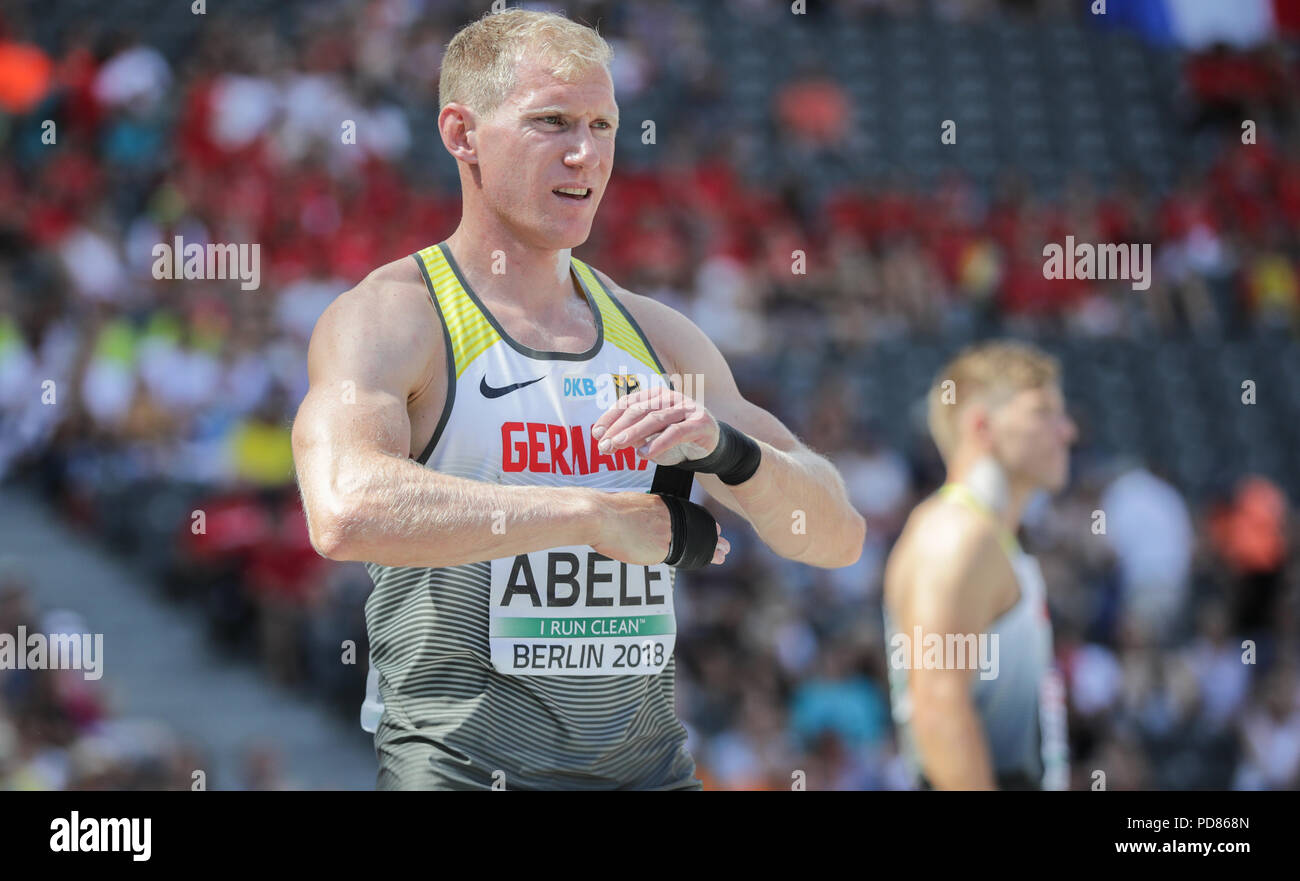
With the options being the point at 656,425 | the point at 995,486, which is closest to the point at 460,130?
the point at 656,425

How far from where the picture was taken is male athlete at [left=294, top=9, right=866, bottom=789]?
3033 mm

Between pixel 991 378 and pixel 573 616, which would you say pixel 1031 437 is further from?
pixel 573 616

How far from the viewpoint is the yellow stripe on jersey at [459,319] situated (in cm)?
327

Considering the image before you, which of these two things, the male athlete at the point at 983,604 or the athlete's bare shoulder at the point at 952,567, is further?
the athlete's bare shoulder at the point at 952,567

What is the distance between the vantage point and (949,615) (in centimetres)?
483

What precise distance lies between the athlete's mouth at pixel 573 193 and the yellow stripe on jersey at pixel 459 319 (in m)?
0.28

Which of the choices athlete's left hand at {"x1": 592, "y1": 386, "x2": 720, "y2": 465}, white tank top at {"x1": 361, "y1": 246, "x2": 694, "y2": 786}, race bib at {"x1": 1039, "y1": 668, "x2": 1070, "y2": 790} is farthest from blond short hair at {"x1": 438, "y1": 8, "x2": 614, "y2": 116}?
race bib at {"x1": 1039, "y1": 668, "x2": 1070, "y2": 790}

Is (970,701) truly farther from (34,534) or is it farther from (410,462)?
(34,534)

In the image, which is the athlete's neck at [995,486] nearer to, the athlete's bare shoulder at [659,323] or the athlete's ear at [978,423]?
the athlete's ear at [978,423]

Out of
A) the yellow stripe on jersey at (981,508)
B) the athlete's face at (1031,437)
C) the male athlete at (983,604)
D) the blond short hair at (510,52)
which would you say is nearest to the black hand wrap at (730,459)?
the blond short hair at (510,52)

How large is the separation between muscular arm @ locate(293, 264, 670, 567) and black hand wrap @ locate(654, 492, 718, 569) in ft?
0.08

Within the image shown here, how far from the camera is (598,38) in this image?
3404 millimetres

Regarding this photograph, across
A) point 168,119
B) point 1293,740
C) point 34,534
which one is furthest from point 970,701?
point 168,119

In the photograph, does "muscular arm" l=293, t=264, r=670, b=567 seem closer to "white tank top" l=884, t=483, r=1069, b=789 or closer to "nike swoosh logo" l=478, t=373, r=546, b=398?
"nike swoosh logo" l=478, t=373, r=546, b=398
